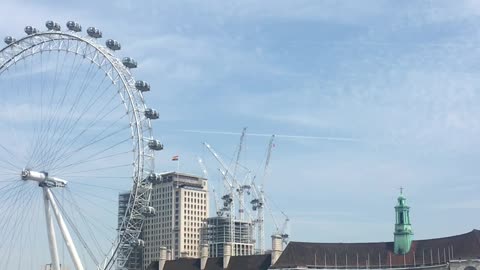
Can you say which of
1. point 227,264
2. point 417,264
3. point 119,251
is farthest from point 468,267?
point 119,251

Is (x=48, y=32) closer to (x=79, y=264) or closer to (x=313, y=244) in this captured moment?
(x=79, y=264)

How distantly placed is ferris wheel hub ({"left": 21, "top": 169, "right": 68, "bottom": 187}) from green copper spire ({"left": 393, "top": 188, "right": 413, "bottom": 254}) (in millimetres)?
61390

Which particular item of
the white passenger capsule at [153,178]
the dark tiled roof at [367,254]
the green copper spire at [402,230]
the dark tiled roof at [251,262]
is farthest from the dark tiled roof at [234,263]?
the white passenger capsule at [153,178]

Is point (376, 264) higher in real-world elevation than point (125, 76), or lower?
lower

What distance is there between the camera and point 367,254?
126m

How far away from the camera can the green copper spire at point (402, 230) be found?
12369cm

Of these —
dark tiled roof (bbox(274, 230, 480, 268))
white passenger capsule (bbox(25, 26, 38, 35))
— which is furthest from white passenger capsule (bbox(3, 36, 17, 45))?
dark tiled roof (bbox(274, 230, 480, 268))

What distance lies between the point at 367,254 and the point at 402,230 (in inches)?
262

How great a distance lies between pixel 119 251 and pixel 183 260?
173 ft

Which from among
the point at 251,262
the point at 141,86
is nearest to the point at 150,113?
the point at 141,86

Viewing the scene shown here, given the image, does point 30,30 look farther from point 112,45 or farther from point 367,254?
point 367,254

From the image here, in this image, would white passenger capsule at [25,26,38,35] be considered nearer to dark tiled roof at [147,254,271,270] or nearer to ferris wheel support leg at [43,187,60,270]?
ferris wheel support leg at [43,187,60,270]

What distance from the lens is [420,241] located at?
407 feet

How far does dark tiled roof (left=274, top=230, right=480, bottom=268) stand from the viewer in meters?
118
